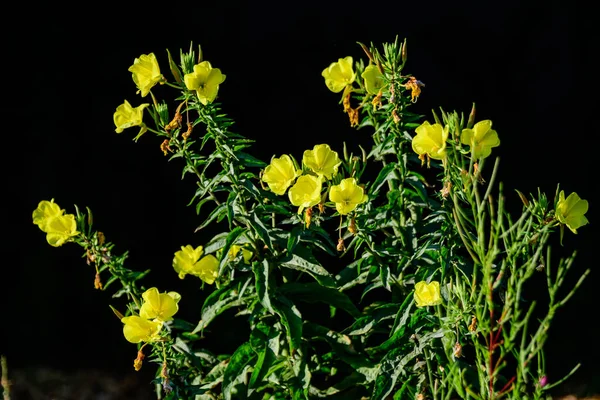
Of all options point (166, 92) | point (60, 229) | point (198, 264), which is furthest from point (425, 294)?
point (166, 92)

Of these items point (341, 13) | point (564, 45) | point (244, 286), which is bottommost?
point (244, 286)

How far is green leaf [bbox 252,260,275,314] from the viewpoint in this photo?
242 centimetres

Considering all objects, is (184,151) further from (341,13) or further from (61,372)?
(61,372)

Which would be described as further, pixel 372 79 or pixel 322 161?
pixel 372 79

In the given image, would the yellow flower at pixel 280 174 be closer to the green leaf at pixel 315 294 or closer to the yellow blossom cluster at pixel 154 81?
the yellow blossom cluster at pixel 154 81

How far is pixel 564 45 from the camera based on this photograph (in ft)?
13.9

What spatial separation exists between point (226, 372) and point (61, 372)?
1.96 meters

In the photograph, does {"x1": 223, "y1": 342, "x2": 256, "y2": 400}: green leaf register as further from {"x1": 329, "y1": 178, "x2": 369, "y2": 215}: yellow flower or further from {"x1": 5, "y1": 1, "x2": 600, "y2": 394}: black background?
{"x1": 5, "y1": 1, "x2": 600, "y2": 394}: black background

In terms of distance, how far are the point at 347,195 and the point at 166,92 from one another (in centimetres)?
185

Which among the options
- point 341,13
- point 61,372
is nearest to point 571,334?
point 341,13

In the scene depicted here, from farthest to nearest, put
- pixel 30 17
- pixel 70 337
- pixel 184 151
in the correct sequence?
pixel 70 337 < pixel 30 17 < pixel 184 151

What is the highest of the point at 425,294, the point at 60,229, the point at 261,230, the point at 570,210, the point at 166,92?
the point at 166,92

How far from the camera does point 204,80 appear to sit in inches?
90.0

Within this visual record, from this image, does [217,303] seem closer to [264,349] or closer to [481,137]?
[264,349]
